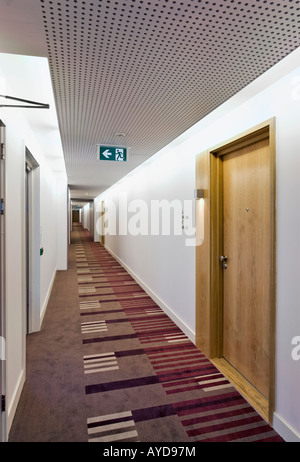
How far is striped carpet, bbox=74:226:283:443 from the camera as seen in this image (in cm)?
192

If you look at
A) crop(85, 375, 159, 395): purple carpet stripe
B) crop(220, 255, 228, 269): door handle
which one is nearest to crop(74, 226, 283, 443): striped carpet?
crop(85, 375, 159, 395): purple carpet stripe

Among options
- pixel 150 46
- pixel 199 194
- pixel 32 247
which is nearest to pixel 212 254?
pixel 199 194

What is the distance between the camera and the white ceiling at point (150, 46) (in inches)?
47.4

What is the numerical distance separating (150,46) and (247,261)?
187 cm

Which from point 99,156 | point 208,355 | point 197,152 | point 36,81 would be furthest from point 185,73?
point 208,355

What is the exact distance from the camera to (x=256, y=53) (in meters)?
1.54

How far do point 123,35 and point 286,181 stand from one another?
1.33m

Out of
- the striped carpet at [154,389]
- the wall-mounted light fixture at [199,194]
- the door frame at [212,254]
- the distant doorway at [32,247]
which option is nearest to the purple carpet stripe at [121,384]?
the striped carpet at [154,389]

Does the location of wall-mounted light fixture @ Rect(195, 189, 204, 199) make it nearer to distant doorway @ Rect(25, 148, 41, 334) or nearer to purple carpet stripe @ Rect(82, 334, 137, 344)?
purple carpet stripe @ Rect(82, 334, 137, 344)

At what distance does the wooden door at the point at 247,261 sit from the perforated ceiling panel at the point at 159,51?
654 mm

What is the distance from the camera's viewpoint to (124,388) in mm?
2410

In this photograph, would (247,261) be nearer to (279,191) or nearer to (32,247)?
(279,191)

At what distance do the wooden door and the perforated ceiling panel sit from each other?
2.15 ft

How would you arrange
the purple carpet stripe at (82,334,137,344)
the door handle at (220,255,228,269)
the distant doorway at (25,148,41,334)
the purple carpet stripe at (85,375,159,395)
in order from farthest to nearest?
the distant doorway at (25,148,41,334), the purple carpet stripe at (82,334,137,344), the door handle at (220,255,228,269), the purple carpet stripe at (85,375,159,395)
